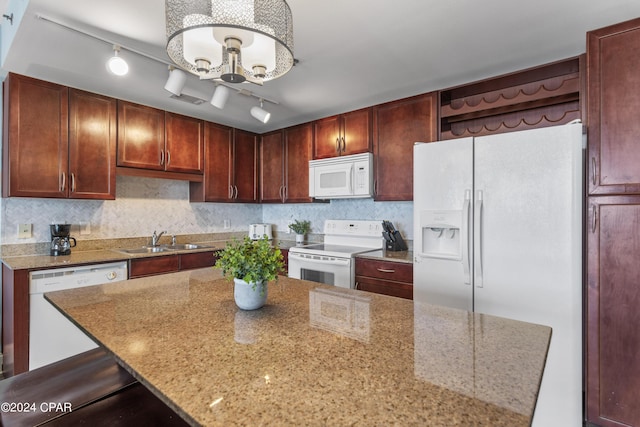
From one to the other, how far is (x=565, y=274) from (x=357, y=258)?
4.88ft

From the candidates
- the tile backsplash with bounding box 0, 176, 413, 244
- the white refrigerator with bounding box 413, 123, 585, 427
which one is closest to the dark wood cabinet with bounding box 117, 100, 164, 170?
the tile backsplash with bounding box 0, 176, 413, 244

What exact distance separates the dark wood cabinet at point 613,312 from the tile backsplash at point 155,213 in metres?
1.55

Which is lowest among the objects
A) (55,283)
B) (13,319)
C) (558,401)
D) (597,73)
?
(558,401)

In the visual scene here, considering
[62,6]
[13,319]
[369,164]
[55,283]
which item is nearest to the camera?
[62,6]

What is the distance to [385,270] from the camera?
2.70m

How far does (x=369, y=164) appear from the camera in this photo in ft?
10.1

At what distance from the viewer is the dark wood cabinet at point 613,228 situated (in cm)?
173

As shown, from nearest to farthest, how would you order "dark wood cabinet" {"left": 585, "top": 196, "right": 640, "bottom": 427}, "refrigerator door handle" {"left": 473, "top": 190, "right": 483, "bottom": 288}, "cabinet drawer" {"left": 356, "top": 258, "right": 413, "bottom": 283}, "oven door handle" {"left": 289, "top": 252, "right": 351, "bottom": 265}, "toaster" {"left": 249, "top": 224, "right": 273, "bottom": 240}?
"dark wood cabinet" {"left": 585, "top": 196, "right": 640, "bottom": 427} → "refrigerator door handle" {"left": 473, "top": 190, "right": 483, "bottom": 288} → "cabinet drawer" {"left": 356, "top": 258, "right": 413, "bottom": 283} → "oven door handle" {"left": 289, "top": 252, "right": 351, "bottom": 265} → "toaster" {"left": 249, "top": 224, "right": 273, "bottom": 240}

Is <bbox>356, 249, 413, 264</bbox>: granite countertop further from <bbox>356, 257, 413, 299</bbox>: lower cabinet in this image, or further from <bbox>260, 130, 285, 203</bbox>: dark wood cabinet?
<bbox>260, 130, 285, 203</bbox>: dark wood cabinet

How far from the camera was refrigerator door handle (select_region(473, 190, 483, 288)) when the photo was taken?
6.68ft

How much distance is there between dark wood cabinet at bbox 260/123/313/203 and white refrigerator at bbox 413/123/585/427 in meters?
1.59

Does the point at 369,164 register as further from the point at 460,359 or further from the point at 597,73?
the point at 460,359

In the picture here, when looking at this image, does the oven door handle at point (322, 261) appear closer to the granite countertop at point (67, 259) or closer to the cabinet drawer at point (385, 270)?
the cabinet drawer at point (385, 270)

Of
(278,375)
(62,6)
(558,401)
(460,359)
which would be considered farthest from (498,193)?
(62,6)
